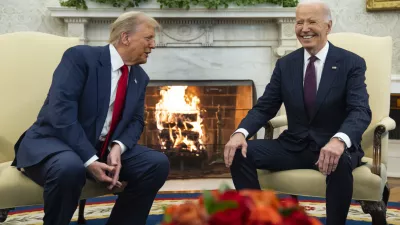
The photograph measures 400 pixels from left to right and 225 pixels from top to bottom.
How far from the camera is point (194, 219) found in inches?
41.4

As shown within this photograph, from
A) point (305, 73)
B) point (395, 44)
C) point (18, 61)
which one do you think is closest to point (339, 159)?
point (305, 73)

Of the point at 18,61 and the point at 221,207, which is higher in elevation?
the point at 18,61

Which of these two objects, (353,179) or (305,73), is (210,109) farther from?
(353,179)

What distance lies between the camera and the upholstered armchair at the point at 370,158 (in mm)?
2312

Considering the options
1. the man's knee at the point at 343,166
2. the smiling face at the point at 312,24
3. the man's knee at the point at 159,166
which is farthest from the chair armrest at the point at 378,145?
the man's knee at the point at 159,166

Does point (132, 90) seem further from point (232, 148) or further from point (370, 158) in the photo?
point (370, 158)

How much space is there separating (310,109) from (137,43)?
854 mm

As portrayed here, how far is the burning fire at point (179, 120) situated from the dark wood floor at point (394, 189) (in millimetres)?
1547

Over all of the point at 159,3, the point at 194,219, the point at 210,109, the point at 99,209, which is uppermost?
the point at 159,3

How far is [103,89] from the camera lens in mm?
2324

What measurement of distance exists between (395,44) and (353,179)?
2.52m

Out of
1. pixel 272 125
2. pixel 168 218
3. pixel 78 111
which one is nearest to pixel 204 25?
pixel 272 125

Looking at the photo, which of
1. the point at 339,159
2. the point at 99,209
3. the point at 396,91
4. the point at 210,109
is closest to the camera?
the point at 339,159

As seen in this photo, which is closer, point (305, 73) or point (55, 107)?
point (55, 107)
